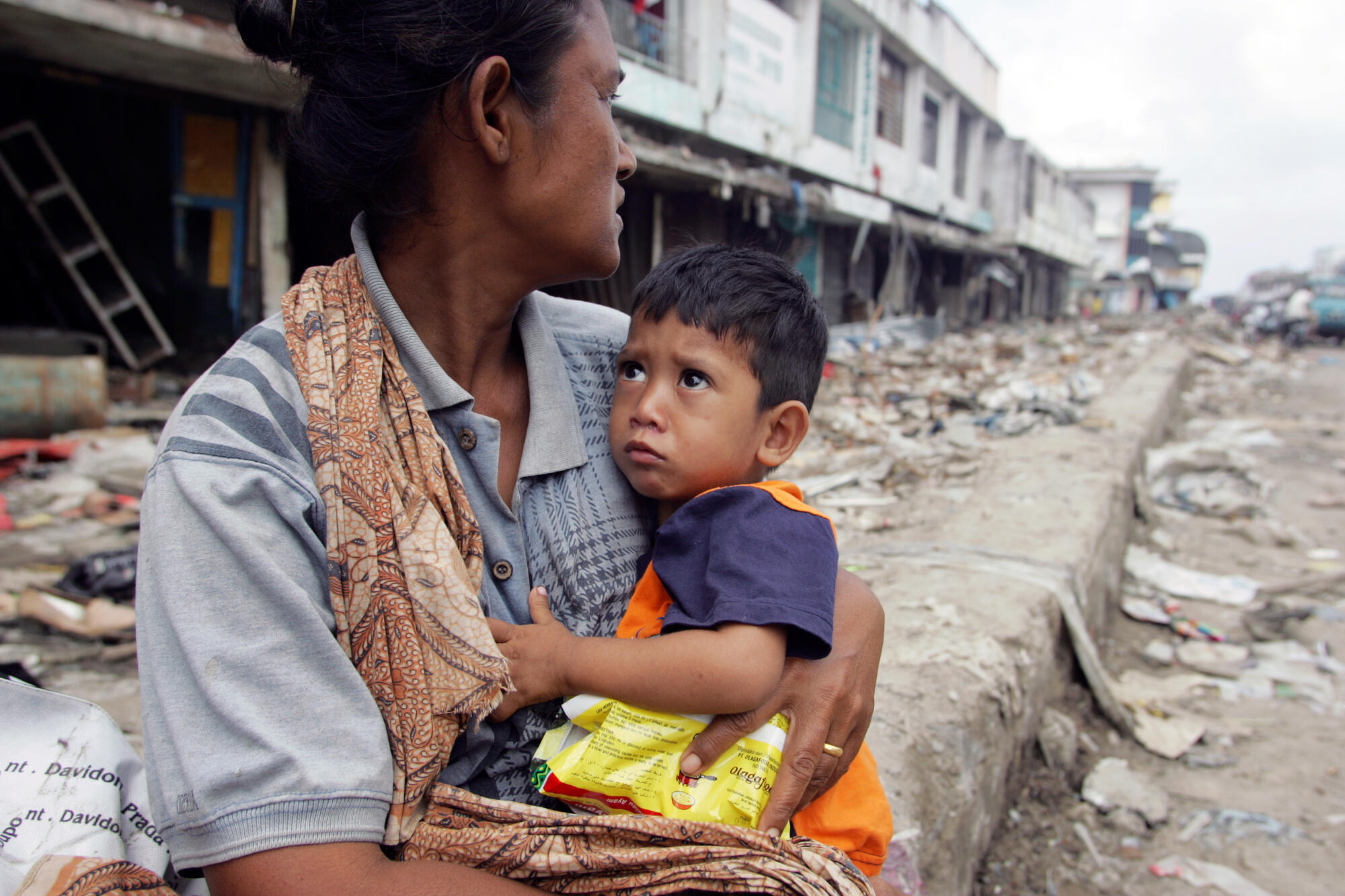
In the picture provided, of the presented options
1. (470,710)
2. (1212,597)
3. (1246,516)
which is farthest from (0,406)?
(1246,516)

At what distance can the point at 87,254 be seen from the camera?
21.2ft

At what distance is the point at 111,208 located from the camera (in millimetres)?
6801

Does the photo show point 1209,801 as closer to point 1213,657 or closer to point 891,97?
point 1213,657

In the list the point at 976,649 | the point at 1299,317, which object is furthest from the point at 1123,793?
the point at 1299,317

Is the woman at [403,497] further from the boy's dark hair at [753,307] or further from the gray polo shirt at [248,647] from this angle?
the boy's dark hair at [753,307]

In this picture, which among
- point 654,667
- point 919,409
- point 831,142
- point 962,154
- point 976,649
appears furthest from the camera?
point 962,154

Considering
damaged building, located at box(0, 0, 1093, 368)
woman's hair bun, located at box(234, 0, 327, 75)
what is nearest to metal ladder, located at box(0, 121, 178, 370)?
damaged building, located at box(0, 0, 1093, 368)

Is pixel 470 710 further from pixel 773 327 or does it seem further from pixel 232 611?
pixel 773 327

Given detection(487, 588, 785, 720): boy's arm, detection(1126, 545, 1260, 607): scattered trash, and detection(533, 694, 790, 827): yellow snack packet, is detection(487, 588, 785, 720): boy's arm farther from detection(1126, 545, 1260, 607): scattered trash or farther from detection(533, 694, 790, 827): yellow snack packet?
detection(1126, 545, 1260, 607): scattered trash

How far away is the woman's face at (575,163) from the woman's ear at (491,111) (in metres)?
0.03

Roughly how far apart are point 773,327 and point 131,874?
1103 millimetres

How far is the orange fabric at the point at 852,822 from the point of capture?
125cm

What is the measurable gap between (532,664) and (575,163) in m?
0.71

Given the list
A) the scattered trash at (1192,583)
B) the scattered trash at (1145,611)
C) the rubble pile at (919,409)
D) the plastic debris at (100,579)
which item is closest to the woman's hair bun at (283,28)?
the plastic debris at (100,579)
